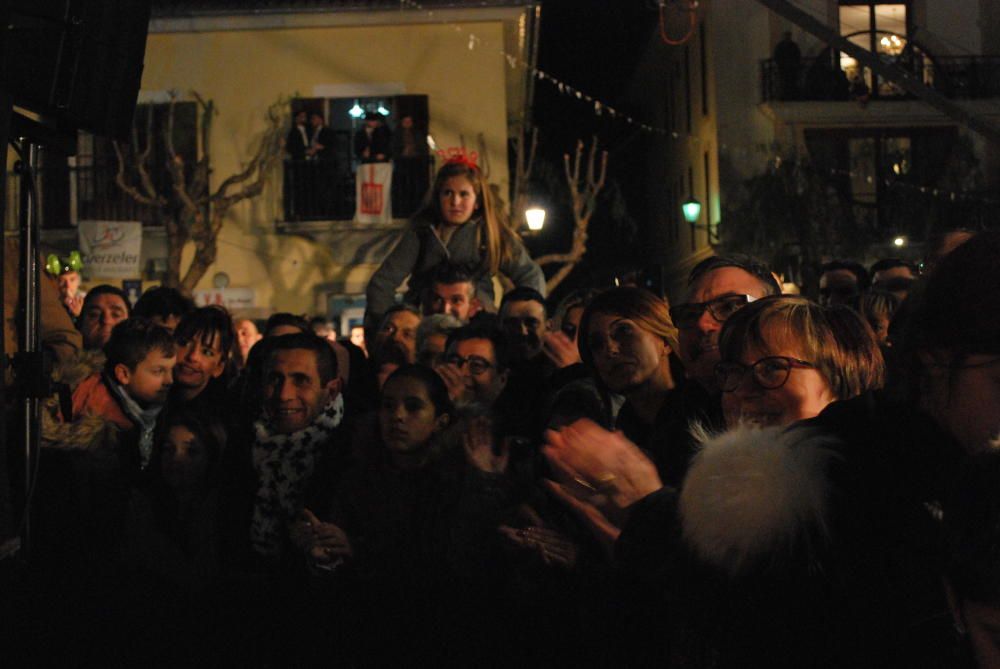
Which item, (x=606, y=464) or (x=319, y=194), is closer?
(x=606, y=464)

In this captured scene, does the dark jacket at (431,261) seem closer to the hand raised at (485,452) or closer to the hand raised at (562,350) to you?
the hand raised at (562,350)

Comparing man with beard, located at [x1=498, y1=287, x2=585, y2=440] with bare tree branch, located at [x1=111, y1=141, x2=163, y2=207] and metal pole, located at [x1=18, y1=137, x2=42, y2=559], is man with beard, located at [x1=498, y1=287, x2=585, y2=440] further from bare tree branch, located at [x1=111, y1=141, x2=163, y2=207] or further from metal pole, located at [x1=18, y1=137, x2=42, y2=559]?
bare tree branch, located at [x1=111, y1=141, x2=163, y2=207]

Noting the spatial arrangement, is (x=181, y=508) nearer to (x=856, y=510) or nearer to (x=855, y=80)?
(x=856, y=510)

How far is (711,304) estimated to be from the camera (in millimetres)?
3512

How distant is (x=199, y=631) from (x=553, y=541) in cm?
175

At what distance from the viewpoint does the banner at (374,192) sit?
20828mm

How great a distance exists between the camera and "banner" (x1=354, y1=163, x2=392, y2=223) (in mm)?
20828

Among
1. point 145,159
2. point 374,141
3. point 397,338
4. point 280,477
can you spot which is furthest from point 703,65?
point 280,477

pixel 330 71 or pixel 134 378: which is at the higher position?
pixel 330 71

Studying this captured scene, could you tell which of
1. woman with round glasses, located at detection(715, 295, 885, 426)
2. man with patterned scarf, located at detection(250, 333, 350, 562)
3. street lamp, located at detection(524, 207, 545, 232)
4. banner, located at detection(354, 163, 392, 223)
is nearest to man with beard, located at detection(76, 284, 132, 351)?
man with patterned scarf, located at detection(250, 333, 350, 562)

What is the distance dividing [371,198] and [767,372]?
18.8 m

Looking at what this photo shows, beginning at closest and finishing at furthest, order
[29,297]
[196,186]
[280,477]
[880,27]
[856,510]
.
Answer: [856,510] → [29,297] → [280,477] → [196,186] → [880,27]

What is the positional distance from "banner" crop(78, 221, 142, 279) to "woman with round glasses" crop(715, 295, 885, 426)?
55.1 feet

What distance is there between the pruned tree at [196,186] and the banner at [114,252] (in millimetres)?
2009
